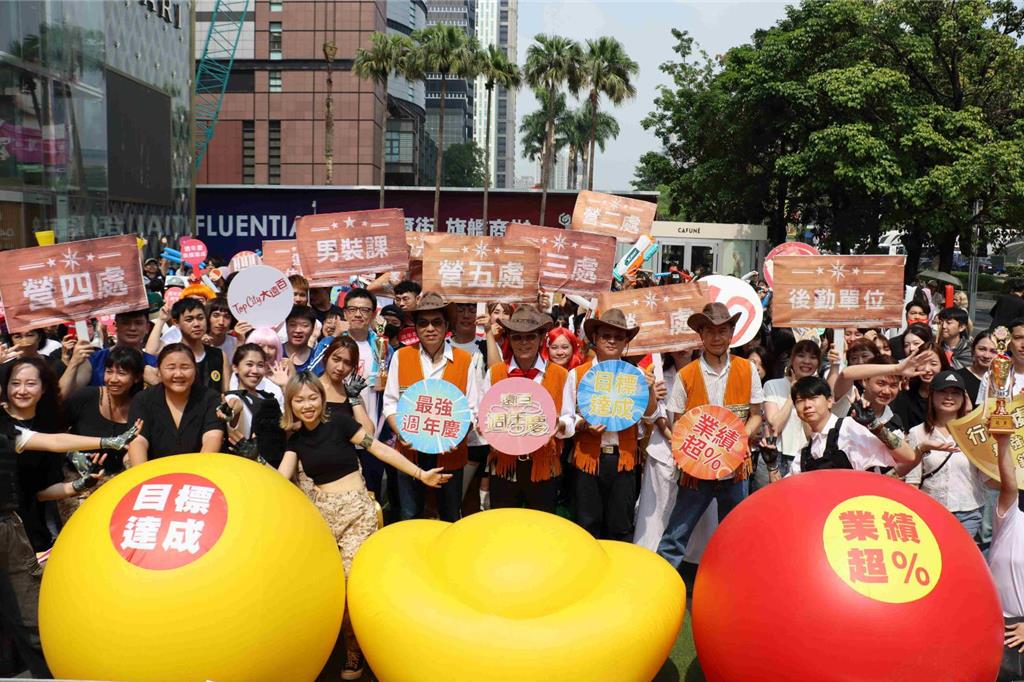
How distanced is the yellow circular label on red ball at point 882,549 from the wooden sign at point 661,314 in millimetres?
2938

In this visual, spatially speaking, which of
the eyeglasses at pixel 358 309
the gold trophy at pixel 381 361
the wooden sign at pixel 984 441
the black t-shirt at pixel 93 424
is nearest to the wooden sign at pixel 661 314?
the gold trophy at pixel 381 361

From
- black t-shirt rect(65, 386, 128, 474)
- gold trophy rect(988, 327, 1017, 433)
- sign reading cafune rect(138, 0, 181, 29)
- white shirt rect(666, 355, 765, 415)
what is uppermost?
sign reading cafune rect(138, 0, 181, 29)

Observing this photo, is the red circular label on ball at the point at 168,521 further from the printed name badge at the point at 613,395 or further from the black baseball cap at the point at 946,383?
the black baseball cap at the point at 946,383

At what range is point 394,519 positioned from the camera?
688 cm

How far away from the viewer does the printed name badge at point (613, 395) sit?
574cm

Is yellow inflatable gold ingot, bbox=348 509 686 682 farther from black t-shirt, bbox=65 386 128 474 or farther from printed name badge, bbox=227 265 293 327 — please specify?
printed name badge, bbox=227 265 293 327

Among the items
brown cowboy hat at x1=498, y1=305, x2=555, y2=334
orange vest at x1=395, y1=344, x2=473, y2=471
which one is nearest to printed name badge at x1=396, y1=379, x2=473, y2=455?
orange vest at x1=395, y1=344, x2=473, y2=471

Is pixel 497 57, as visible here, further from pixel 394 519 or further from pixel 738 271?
pixel 394 519

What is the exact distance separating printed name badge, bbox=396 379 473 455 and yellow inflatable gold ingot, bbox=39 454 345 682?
1617mm

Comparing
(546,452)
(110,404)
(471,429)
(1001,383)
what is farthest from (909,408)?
(110,404)

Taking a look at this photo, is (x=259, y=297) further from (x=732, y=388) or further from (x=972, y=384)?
(x=972, y=384)

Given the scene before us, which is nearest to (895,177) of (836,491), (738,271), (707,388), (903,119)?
(903,119)

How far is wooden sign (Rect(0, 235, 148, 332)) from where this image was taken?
618 cm

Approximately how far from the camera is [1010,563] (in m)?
4.32
